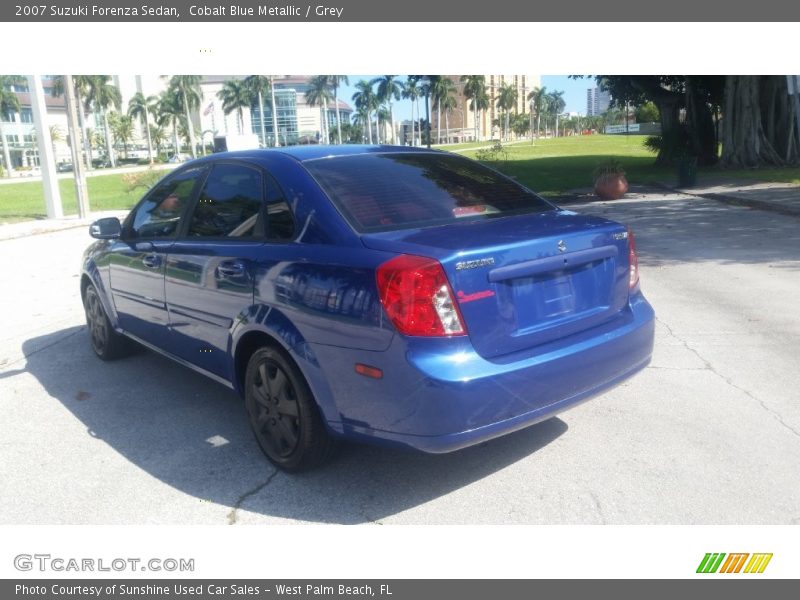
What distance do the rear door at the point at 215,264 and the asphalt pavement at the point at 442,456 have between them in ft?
2.02

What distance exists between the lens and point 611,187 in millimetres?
19047

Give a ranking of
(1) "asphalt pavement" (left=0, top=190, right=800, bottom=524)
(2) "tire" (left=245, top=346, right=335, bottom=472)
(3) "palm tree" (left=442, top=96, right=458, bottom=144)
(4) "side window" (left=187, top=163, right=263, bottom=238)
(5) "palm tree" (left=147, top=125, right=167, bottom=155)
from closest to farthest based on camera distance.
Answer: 1. (1) "asphalt pavement" (left=0, top=190, right=800, bottom=524)
2. (2) "tire" (left=245, top=346, right=335, bottom=472)
3. (4) "side window" (left=187, top=163, right=263, bottom=238)
4. (3) "palm tree" (left=442, top=96, right=458, bottom=144)
5. (5) "palm tree" (left=147, top=125, right=167, bottom=155)

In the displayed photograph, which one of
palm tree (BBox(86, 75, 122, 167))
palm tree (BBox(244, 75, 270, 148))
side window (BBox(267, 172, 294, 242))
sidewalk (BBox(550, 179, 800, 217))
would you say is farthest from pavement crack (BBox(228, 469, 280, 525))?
palm tree (BBox(86, 75, 122, 167))

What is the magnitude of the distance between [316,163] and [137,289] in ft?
6.68

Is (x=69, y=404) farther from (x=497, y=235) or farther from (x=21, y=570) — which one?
(x=497, y=235)

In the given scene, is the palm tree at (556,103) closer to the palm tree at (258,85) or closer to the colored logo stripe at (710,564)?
the palm tree at (258,85)

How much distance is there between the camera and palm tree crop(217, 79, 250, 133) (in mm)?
105125

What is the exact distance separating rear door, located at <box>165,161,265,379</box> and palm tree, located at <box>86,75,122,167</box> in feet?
365

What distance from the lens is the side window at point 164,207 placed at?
4.88 m

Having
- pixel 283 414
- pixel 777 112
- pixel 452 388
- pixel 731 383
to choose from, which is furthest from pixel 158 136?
pixel 452 388

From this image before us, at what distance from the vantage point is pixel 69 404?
17.0 ft

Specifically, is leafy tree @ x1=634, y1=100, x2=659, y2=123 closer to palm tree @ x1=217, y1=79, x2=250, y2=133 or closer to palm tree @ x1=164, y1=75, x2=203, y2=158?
palm tree @ x1=217, y1=79, x2=250, y2=133

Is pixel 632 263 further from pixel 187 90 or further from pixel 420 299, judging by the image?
pixel 187 90

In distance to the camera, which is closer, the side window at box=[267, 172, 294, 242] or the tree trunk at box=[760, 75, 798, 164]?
the side window at box=[267, 172, 294, 242]
